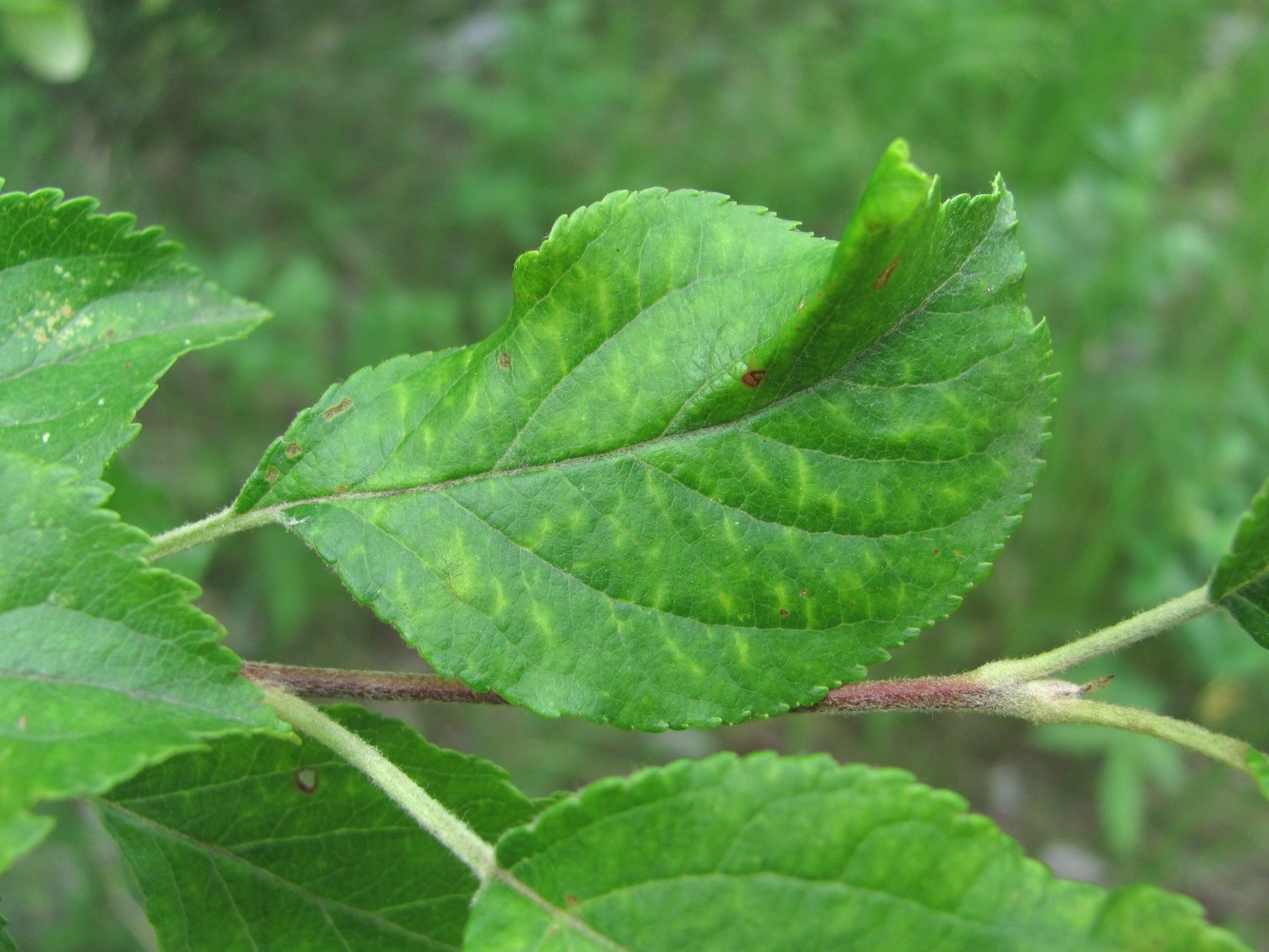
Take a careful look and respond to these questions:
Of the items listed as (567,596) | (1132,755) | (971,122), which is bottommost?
(1132,755)

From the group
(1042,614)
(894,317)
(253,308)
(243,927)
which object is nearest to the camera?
(894,317)

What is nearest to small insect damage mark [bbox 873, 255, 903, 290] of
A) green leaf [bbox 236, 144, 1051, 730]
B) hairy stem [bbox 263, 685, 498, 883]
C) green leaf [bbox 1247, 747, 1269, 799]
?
green leaf [bbox 236, 144, 1051, 730]

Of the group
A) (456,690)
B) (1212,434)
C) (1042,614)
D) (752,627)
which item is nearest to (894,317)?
(752,627)

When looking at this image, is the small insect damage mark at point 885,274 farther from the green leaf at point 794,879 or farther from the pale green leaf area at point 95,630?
the pale green leaf area at point 95,630

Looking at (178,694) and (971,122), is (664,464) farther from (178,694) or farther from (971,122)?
(971,122)

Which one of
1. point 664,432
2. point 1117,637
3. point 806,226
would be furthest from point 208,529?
point 806,226

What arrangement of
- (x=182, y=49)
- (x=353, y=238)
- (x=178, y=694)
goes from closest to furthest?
(x=178, y=694) < (x=182, y=49) < (x=353, y=238)
